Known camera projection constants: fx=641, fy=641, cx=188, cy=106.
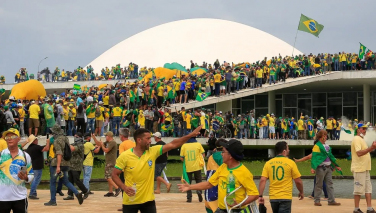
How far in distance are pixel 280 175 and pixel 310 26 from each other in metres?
32.2

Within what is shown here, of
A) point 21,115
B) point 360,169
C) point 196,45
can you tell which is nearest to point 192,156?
point 360,169

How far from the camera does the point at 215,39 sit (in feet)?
213

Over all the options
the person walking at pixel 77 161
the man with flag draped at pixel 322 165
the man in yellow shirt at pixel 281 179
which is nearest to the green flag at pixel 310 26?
the man with flag draped at pixel 322 165

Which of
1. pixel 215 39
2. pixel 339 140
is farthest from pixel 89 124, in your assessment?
pixel 215 39

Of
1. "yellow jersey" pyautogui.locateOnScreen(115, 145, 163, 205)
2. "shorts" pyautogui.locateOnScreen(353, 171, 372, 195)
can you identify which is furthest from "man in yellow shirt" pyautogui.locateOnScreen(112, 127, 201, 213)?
"shorts" pyautogui.locateOnScreen(353, 171, 372, 195)

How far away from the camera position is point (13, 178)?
25.3 feet

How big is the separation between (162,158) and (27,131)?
9.30 m

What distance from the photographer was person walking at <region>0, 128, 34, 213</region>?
762 centimetres

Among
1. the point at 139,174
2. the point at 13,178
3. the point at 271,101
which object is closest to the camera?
the point at 139,174

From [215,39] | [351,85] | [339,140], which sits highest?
[215,39]

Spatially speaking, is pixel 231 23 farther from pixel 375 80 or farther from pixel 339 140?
pixel 339 140

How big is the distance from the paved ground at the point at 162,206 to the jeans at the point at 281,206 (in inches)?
139

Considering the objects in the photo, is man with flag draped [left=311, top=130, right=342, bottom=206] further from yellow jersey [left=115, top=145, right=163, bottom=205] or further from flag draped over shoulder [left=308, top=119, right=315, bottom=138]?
flag draped over shoulder [left=308, top=119, right=315, bottom=138]

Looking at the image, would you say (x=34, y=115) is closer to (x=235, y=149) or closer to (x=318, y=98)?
(x=235, y=149)
